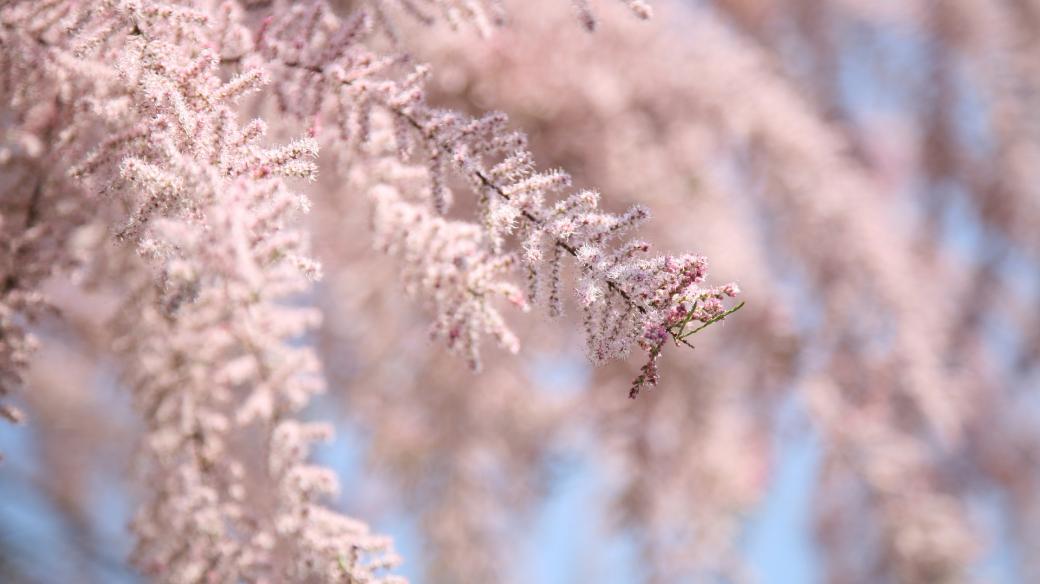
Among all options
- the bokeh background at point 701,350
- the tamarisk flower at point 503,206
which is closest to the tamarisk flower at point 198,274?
the tamarisk flower at point 503,206

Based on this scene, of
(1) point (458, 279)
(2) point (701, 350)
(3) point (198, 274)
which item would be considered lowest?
(3) point (198, 274)

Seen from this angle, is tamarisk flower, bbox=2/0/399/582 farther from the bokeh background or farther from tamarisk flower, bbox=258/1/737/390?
the bokeh background

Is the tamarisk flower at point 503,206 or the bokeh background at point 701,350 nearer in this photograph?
the tamarisk flower at point 503,206

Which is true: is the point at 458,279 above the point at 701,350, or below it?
below

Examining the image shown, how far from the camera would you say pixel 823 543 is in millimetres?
3207

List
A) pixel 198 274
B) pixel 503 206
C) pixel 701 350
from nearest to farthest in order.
Result: pixel 198 274
pixel 503 206
pixel 701 350

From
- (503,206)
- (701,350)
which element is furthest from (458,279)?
(701,350)

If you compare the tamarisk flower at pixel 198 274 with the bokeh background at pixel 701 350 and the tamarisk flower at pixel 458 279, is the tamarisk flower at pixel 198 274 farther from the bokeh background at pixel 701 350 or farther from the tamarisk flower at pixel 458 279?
the bokeh background at pixel 701 350

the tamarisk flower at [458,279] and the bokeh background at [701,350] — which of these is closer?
the tamarisk flower at [458,279]

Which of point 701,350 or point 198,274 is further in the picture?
point 701,350

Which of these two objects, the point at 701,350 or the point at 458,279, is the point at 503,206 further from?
the point at 701,350

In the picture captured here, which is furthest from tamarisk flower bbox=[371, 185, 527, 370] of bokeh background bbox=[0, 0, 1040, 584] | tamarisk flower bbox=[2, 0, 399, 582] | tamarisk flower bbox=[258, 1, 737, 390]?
bokeh background bbox=[0, 0, 1040, 584]

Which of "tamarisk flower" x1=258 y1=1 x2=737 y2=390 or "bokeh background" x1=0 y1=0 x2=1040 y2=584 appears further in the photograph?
"bokeh background" x1=0 y1=0 x2=1040 y2=584

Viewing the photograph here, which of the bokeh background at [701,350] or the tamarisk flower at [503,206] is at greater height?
the bokeh background at [701,350]
